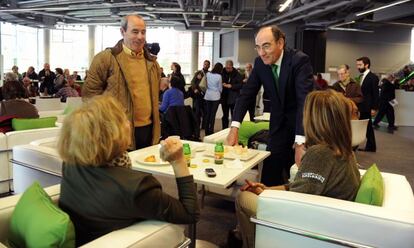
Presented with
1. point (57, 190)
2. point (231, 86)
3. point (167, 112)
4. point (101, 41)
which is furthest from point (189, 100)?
point (101, 41)

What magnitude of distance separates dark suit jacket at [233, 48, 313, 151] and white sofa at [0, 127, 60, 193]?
7.18ft

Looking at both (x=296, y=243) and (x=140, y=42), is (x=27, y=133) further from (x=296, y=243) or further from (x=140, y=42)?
(x=296, y=243)

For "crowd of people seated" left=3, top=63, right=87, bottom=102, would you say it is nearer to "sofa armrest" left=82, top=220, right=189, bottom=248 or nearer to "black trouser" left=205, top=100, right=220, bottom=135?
"black trouser" left=205, top=100, right=220, bottom=135

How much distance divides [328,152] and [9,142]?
122 inches

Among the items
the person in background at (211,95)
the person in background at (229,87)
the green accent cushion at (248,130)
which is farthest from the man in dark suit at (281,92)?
the person in background at (229,87)

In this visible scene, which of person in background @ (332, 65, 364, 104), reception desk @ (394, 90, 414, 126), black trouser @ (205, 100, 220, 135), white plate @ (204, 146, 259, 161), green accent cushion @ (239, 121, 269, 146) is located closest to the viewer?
white plate @ (204, 146, 259, 161)

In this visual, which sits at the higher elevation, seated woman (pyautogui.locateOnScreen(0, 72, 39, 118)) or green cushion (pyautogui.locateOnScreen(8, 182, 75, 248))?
seated woman (pyautogui.locateOnScreen(0, 72, 39, 118))

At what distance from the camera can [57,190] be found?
6.05 feet

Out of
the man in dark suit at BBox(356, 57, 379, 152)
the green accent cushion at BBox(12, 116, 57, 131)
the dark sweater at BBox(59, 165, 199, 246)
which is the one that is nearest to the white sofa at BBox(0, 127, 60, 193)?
the green accent cushion at BBox(12, 116, 57, 131)

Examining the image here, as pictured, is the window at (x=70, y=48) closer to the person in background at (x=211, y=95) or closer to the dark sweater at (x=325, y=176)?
the person in background at (x=211, y=95)

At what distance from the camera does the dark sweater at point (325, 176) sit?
1.77 metres

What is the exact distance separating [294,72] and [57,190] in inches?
62.9

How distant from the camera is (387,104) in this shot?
970 centimetres

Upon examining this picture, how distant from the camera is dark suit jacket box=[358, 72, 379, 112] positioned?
6051mm
